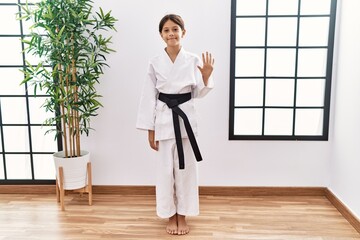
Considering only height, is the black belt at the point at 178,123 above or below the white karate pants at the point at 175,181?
above

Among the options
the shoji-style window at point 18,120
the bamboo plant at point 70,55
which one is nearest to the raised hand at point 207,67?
the bamboo plant at point 70,55

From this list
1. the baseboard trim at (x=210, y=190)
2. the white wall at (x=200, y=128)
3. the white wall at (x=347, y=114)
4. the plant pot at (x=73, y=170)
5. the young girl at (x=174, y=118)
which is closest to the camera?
the young girl at (x=174, y=118)

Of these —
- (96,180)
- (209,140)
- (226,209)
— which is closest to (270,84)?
(209,140)

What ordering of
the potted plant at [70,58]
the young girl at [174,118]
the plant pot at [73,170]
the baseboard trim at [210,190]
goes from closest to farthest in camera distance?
the young girl at [174,118] < the potted plant at [70,58] < the plant pot at [73,170] < the baseboard trim at [210,190]

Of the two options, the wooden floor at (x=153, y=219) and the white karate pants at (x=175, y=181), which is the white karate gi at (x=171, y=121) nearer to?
the white karate pants at (x=175, y=181)

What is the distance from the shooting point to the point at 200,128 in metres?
3.26

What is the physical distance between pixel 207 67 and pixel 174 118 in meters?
0.44

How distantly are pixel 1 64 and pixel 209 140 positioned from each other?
6.81 feet

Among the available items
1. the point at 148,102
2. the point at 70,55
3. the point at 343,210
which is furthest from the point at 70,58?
the point at 343,210

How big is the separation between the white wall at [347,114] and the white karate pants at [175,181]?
1.21m

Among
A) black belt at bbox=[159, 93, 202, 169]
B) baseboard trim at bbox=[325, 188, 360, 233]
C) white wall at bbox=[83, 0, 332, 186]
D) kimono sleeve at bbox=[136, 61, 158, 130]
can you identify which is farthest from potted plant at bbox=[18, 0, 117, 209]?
baseboard trim at bbox=[325, 188, 360, 233]

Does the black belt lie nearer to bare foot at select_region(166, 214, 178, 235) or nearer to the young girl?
the young girl

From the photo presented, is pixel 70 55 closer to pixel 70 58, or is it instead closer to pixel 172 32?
pixel 70 58

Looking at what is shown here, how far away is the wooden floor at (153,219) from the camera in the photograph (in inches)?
101
